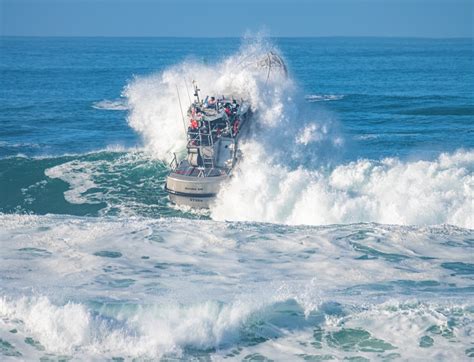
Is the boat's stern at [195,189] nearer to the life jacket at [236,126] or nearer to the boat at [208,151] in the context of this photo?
the boat at [208,151]

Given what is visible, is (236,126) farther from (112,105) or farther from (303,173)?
(112,105)

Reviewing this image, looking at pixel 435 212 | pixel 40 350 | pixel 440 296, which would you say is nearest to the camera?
pixel 40 350

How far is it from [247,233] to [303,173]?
8.49 meters

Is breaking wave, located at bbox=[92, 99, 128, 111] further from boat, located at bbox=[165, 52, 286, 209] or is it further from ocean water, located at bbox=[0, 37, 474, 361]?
boat, located at bbox=[165, 52, 286, 209]

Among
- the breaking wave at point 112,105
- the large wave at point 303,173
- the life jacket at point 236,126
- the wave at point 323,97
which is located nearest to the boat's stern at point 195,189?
the large wave at point 303,173

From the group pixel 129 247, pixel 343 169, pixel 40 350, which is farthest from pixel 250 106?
pixel 40 350

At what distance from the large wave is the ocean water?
8 centimetres

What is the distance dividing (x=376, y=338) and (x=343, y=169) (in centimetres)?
1623

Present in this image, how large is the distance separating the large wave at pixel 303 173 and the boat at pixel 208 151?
1.62ft

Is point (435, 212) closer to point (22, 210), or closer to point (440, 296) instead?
point (440, 296)

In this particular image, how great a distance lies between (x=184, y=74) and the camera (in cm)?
3744

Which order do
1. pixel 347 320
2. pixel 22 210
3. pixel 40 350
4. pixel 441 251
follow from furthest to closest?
pixel 22 210 → pixel 441 251 → pixel 347 320 → pixel 40 350

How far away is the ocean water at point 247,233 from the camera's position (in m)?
13.1

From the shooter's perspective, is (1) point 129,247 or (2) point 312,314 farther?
(1) point 129,247
